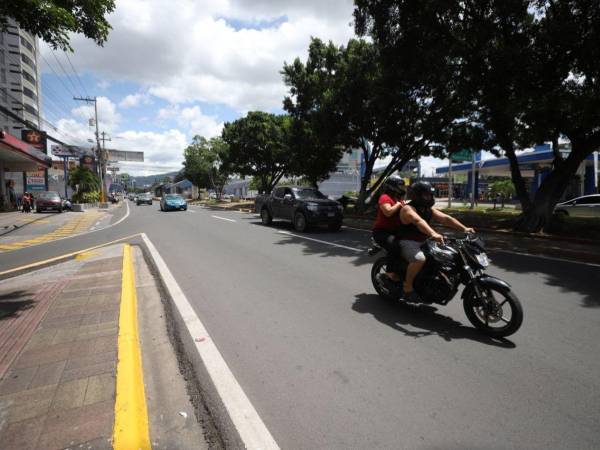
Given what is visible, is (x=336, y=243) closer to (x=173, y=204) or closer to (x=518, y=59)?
(x=518, y=59)

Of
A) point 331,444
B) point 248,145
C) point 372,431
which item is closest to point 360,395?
point 372,431

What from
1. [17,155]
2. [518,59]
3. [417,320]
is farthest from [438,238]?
[17,155]

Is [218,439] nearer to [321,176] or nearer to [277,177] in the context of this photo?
[321,176]

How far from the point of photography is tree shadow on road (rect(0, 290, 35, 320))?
4.74m

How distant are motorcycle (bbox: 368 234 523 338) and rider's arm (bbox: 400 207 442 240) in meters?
0.19

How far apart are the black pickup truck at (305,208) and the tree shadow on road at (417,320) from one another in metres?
7.76

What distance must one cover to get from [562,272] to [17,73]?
250ft

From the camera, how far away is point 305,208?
13.0 meters

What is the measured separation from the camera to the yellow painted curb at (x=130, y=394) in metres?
2.25

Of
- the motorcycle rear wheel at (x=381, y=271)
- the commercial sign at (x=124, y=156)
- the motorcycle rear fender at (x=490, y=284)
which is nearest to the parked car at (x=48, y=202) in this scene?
the motorcycle rear wheel at (x=381, y=271)

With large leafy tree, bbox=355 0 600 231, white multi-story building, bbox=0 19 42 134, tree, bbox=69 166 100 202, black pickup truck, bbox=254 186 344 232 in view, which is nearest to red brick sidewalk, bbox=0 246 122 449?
black pickup truck, bbox=254 186 344 232

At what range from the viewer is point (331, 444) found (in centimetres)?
226

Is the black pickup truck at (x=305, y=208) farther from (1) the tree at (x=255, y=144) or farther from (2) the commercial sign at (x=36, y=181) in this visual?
(2) the commercial sign at (x=36, y=181)

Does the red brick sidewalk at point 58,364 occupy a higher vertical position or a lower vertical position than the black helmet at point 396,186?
lower
